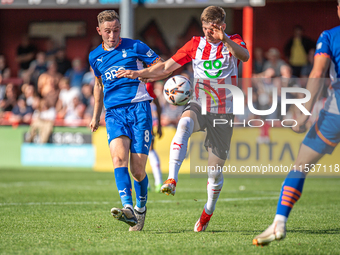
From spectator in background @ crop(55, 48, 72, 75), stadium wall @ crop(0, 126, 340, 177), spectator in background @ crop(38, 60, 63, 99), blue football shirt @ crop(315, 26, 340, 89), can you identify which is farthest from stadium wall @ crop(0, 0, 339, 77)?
blue football shirt @ crop(315, 26, 340, 89)

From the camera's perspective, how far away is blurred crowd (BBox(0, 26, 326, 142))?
1488cm

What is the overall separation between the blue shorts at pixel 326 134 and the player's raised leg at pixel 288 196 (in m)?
0.06

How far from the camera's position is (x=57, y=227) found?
609 cm

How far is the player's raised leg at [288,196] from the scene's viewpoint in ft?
14.6

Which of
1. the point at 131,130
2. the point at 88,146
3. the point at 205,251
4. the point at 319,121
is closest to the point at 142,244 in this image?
the point at 205,251

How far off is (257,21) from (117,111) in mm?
16855

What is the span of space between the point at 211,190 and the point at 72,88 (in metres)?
12.2

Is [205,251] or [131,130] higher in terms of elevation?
[131,130]

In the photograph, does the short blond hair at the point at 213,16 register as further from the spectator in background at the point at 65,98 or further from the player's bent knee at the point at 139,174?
the spectator in background at the point at 65,98

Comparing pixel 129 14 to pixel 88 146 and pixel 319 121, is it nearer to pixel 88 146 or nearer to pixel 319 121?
pixel 88 146

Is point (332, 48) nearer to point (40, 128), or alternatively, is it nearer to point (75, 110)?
point (40, 128)

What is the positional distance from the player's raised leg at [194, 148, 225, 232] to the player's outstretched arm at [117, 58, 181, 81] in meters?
1.05

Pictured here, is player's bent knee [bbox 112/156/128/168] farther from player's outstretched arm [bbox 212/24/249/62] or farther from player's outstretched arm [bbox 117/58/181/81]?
player's outstretched arm [bbox 212/24/249/62]

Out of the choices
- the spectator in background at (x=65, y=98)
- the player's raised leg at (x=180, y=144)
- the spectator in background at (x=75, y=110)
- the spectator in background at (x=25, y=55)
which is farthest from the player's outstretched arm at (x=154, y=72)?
the spectator in background at (x=25, y=55)
